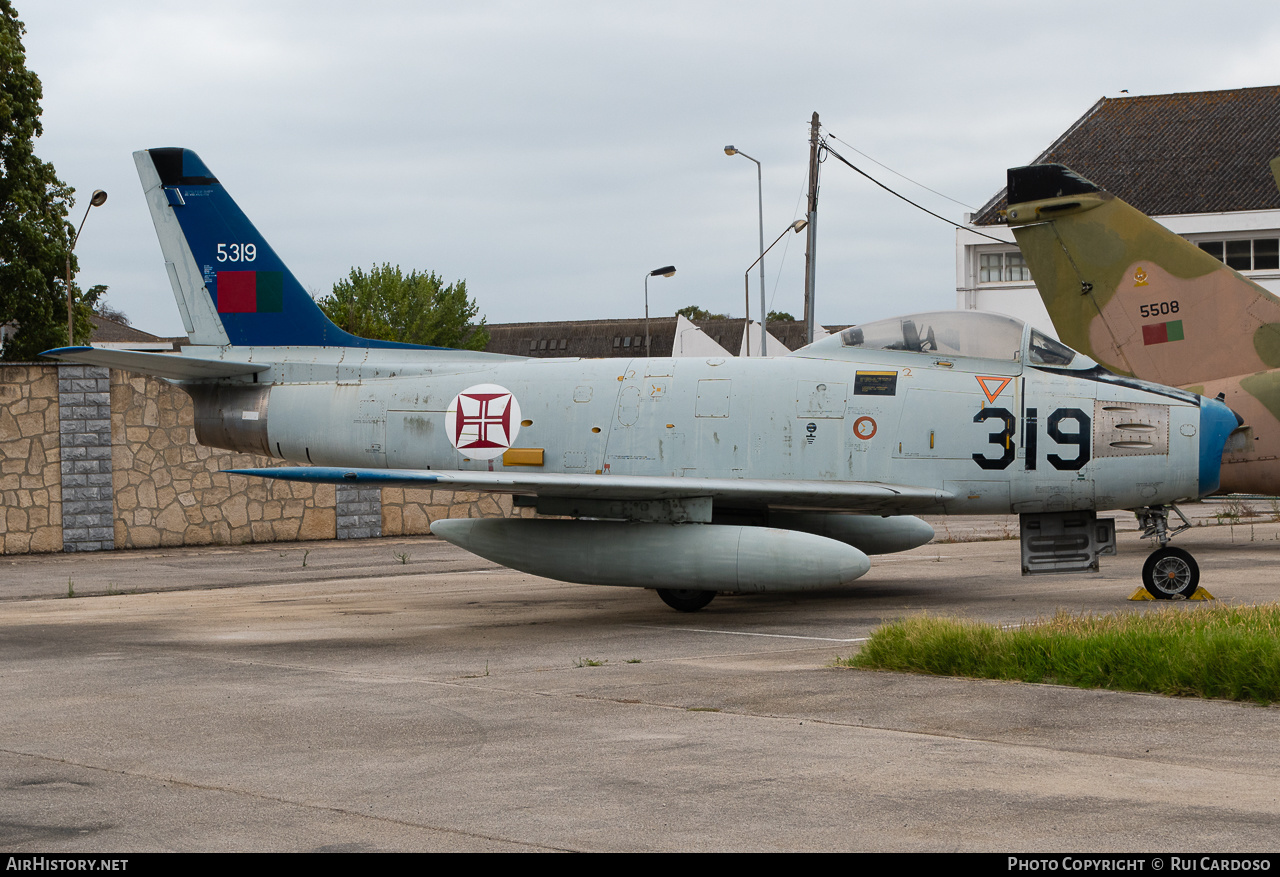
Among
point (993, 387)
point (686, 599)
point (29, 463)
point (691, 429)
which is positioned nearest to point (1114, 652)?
point (993, 387)

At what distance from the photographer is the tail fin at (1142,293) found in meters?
16.0

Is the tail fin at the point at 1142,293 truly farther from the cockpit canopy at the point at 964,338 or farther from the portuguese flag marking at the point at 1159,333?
the cockpit canopy at the point at 964,338

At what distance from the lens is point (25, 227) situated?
36.6 m

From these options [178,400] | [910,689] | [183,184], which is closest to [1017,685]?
[910,689]

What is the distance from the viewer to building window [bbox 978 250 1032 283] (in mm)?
47188

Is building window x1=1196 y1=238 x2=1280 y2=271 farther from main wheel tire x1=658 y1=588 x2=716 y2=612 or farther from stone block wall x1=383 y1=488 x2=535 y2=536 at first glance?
main wheel tire x1=658 y1=588 x2=716 y2=612

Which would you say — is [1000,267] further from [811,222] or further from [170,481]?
[170,481]

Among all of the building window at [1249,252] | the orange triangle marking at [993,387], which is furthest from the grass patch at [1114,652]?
the building window at [1249,252]

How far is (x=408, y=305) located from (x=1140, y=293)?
78.9 m

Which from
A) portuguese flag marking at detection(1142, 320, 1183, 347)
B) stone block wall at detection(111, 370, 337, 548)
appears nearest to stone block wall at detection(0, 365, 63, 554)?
stone block wall at detection(111, 370, 337, 548)

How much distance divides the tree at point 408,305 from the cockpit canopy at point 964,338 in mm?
77686

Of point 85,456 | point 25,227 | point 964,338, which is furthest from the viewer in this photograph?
point 25,227

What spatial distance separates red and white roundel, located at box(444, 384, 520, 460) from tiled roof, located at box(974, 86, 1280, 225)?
3671 centimetres

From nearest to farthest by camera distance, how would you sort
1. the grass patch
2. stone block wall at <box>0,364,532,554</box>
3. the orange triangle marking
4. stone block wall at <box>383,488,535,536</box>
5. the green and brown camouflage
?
the grass patch → the orange triangle marking → the green and brown camouflage → stone block wall at <box>0,364,532,554</box> → stone block wall at <box>383,488,535,536</box>
